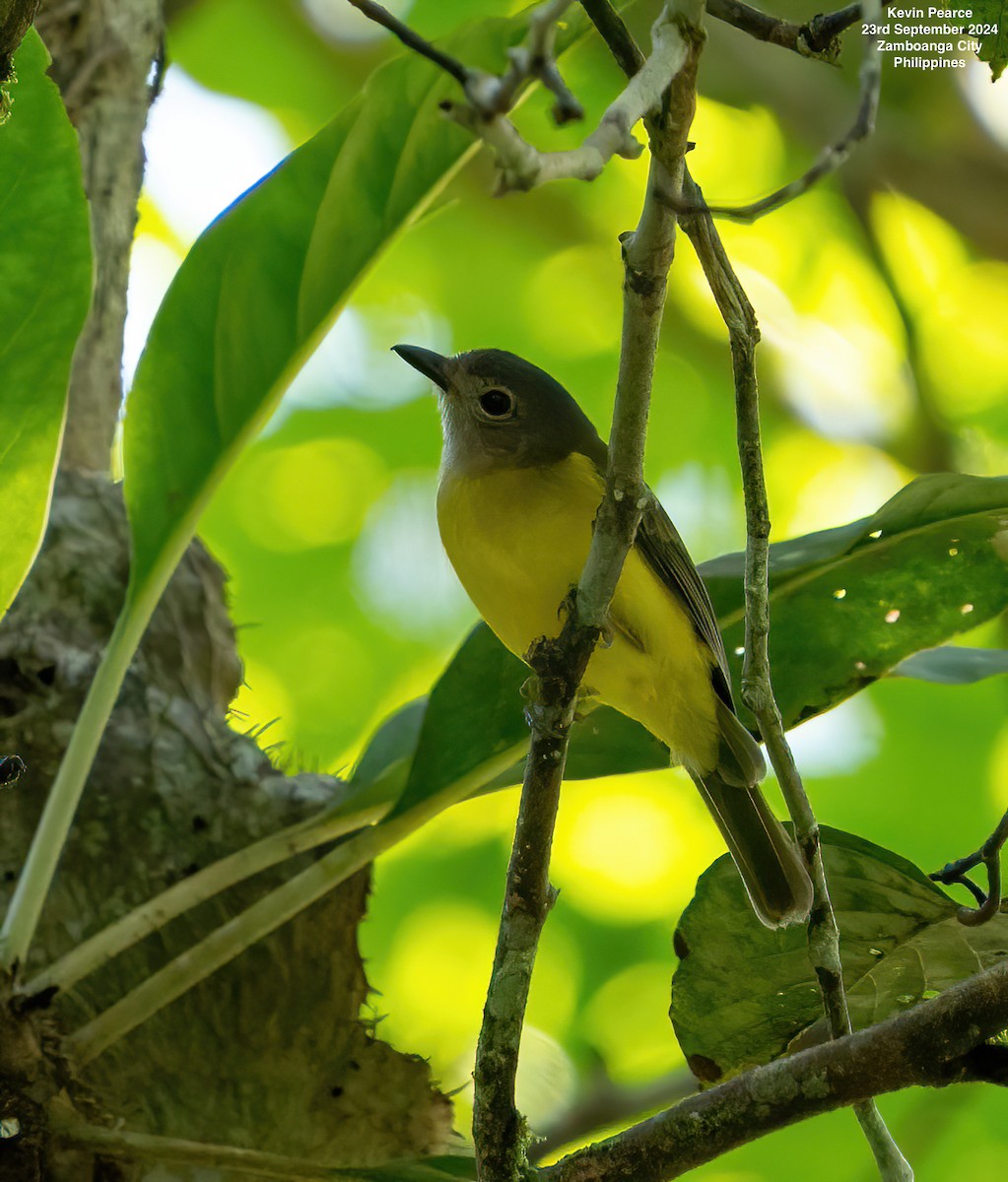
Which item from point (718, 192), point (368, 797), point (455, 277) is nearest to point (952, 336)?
point (718, 192)

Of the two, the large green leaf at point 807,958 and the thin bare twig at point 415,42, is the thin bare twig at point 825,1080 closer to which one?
the large green leaf at point 807,958

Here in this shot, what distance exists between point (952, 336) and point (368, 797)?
4457mm

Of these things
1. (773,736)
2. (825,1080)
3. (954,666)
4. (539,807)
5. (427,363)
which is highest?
(427,363)

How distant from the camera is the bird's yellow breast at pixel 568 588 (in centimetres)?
263

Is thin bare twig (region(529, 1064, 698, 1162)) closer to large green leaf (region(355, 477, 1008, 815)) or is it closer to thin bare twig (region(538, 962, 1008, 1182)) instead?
large green leaf (region(355, 477, 1008, 815))

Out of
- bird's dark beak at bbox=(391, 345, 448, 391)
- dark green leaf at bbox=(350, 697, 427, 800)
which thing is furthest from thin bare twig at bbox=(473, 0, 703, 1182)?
bird's dark beak at bbox=(391, 345, 448, 391)

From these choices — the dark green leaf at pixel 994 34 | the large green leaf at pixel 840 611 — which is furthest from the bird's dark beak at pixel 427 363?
the dark green leaf at pixel 994 34

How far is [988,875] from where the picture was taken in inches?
82.0

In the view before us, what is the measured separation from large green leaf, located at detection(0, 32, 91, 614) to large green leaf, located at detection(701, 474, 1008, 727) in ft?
4.94

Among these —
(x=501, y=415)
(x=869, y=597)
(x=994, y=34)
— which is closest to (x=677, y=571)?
(x=869, y=597)

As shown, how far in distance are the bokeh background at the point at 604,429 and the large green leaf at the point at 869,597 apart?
94.6 inches

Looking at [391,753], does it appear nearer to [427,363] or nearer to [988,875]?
[427,363]

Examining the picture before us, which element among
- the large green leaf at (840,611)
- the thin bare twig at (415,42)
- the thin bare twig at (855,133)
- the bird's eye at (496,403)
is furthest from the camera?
the bird's eye at (496,403)

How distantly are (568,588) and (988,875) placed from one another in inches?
37.3
